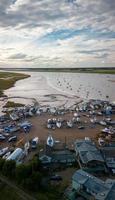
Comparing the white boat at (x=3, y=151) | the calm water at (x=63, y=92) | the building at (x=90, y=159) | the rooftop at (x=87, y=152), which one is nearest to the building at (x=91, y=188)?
the building at (x=90, y=159)

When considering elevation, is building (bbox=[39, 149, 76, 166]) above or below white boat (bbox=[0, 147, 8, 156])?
above

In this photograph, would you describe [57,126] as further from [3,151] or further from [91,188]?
[91,188]

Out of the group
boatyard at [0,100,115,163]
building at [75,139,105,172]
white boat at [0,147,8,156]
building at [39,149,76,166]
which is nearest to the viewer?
building at [75,139,105,172]

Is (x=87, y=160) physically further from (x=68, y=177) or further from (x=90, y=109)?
(x=90, y=109)

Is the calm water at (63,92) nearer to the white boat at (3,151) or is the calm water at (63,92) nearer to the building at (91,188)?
the white boat at (3,151)

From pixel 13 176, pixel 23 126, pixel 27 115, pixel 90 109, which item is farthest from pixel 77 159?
pixel 90 109

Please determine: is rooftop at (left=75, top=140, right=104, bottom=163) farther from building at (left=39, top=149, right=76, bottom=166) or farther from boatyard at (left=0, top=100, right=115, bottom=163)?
boatyard at (left=0, top=100, right=115, bottom=163)

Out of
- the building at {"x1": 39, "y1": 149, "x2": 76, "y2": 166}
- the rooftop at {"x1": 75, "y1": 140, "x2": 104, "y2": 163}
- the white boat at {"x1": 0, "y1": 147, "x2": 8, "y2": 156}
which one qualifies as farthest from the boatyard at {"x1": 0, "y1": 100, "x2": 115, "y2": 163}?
the building at {"x1": 39, "y1": 149, "x2": 76, "y2": 166}

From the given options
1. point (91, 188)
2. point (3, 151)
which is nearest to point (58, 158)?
point (91, 188)
